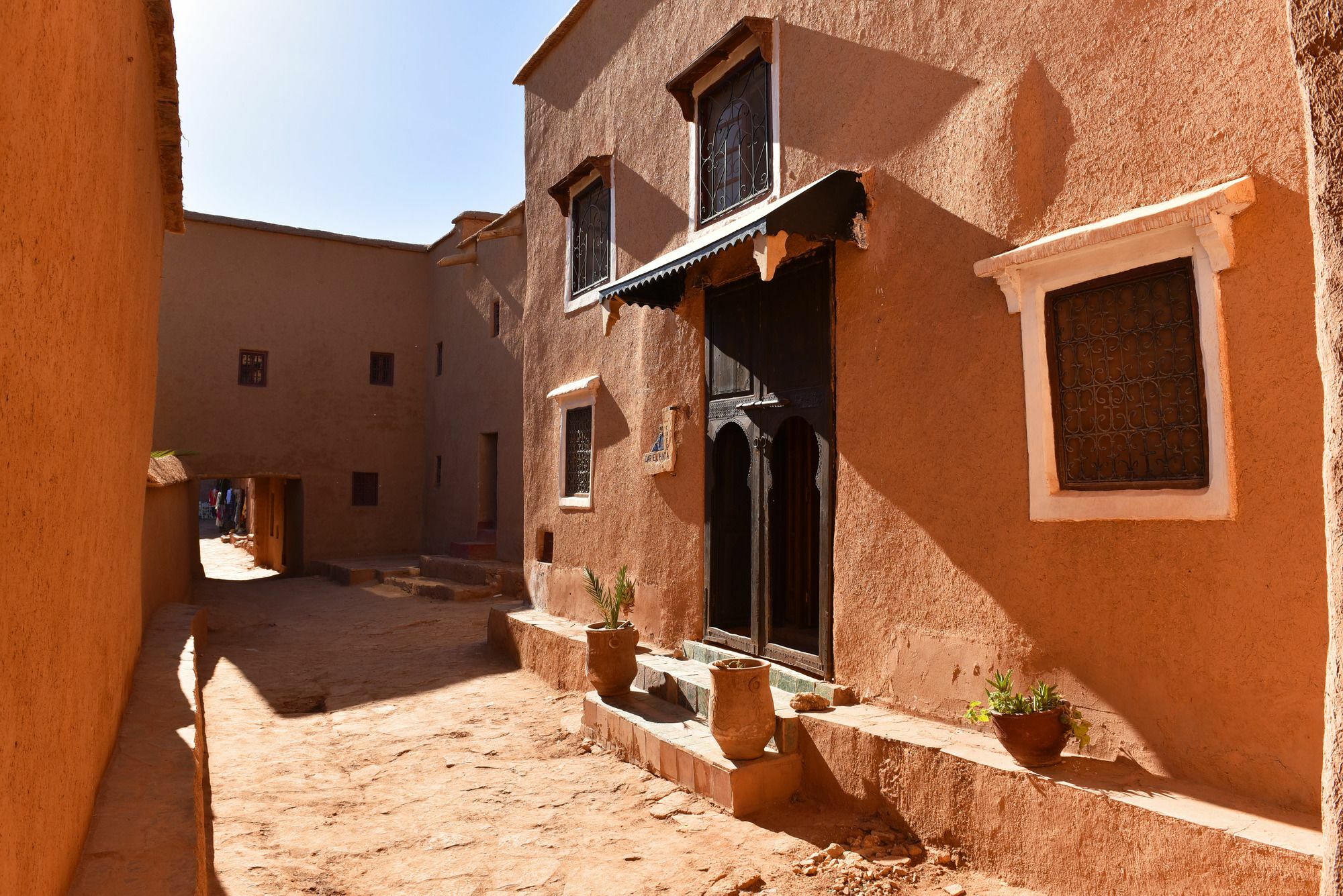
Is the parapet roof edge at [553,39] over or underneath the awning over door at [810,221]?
over

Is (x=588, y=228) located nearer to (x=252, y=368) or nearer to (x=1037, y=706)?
(x=1037, y=706)

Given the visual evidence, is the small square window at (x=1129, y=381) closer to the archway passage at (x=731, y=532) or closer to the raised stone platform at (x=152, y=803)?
the archway passage at (x=731, y=532)

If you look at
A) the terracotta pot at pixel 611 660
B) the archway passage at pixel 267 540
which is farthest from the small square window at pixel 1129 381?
the archway passage at pixel 267 540

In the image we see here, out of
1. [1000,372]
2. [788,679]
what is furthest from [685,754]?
[1000,372]

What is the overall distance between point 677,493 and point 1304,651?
5.17 meters

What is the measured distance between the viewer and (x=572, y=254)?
1050 centimetres

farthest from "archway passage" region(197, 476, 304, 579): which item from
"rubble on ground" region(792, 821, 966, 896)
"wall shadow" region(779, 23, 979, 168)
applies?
"rubble on ground" region(792, 821, 966, 896)

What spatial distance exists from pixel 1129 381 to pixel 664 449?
4484mm

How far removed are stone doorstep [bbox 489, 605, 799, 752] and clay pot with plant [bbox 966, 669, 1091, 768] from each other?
160 cm

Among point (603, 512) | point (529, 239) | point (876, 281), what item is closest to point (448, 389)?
point (529, 239)

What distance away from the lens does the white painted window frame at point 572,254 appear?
9.38m

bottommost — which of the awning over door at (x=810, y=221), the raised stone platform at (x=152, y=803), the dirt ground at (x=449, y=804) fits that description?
the dirt ground at (x=449, y=804)

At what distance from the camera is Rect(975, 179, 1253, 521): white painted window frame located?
3.84 m

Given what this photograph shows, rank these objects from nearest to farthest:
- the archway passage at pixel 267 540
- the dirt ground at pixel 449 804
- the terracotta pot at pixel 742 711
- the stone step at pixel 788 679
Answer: the dirt ground at pixel 449 804, the terracotta pot at pixel 742 711, the stone step at pixel 788 679, the archway passage at pixel 267 540
